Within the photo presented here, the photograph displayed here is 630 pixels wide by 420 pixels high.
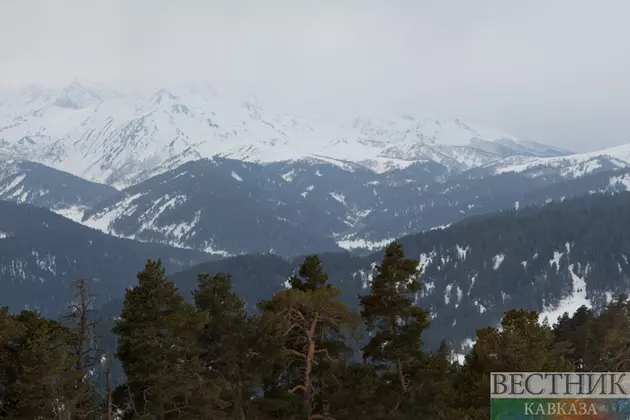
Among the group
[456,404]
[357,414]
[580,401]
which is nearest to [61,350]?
[357,414]

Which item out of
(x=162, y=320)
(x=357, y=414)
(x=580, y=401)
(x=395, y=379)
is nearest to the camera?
(x=580, y=401)

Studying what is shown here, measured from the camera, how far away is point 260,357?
30797 millimetres

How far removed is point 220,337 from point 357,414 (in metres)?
8.23

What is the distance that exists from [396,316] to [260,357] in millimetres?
7620

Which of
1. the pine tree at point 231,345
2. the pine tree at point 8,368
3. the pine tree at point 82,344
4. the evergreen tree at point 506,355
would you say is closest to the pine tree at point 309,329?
the pine tree at point 231,345

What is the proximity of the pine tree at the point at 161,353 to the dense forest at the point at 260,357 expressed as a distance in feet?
0.20

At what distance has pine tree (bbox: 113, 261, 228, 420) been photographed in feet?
88.6

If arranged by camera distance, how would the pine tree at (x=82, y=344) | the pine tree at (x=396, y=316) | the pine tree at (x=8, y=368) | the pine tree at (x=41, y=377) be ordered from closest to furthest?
the pine tree at (x=41, y=377) → the pine tree at (x=8, y=368) → the pine tree at (x=82, y=344) → the pine tree at (x=396, y=316)

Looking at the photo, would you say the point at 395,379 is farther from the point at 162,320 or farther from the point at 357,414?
the point at 162,320

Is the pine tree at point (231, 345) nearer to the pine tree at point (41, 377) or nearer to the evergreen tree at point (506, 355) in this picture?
the pine tree at point (41, 377)

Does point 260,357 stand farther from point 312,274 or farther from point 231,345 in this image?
point 312,274

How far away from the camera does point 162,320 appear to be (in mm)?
28000

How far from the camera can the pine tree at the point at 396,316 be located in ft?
106

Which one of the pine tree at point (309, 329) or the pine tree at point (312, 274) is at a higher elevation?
the pine tree at point (312, 274)
